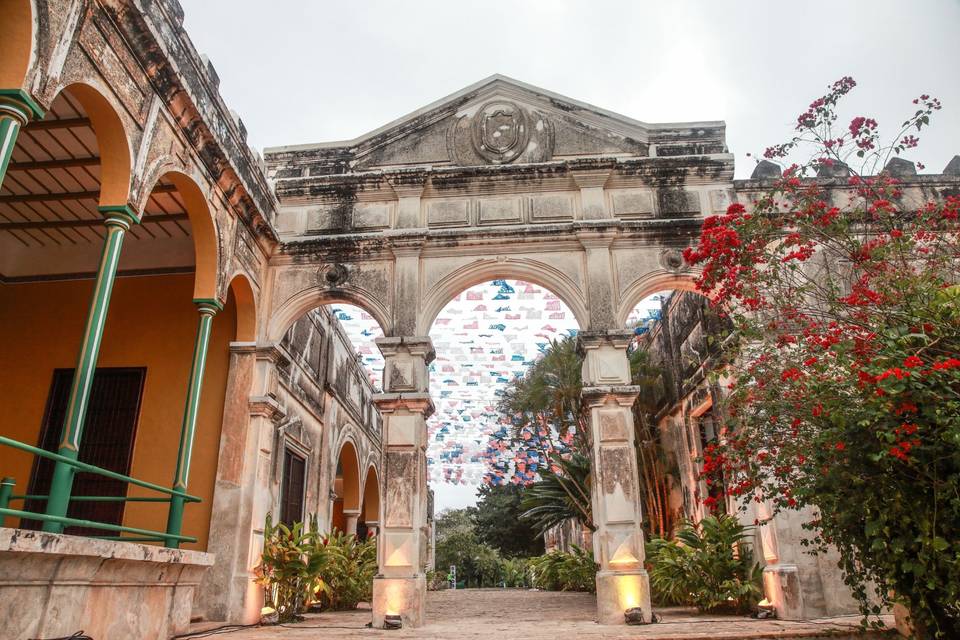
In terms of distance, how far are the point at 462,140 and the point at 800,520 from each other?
657 cm

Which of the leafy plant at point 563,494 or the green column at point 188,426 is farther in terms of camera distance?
the leafy plant at point 563,494

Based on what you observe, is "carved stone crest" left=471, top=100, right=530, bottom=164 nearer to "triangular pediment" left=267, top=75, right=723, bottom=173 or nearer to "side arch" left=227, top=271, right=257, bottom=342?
"triangular pediment" left=267, top=75, right=723, bottom=173

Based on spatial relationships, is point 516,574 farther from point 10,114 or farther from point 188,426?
point 10,114

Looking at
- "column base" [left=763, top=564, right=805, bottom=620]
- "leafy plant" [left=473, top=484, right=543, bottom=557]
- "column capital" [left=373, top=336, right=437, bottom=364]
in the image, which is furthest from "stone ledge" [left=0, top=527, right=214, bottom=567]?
"leafy plant" [left=473, top=484, right=543, bottom=557]

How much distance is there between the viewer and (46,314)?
8945mm

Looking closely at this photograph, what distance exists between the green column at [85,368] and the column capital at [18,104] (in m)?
1.35

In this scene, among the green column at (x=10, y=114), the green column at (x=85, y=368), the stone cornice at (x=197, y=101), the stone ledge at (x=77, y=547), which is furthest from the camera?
the stone cornice at (x=197, y=101)

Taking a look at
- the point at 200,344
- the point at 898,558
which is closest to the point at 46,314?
the point at 200,344

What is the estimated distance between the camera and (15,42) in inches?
164

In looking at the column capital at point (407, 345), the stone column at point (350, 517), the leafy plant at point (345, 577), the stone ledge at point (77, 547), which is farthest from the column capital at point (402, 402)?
the stone column at point (350, 517)

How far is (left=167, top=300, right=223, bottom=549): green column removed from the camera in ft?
19.9

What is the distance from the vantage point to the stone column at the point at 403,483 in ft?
24.0

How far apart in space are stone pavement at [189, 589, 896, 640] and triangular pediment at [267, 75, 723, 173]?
19.6 feet

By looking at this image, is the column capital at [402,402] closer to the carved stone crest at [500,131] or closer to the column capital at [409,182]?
the column capital at [409,182]
